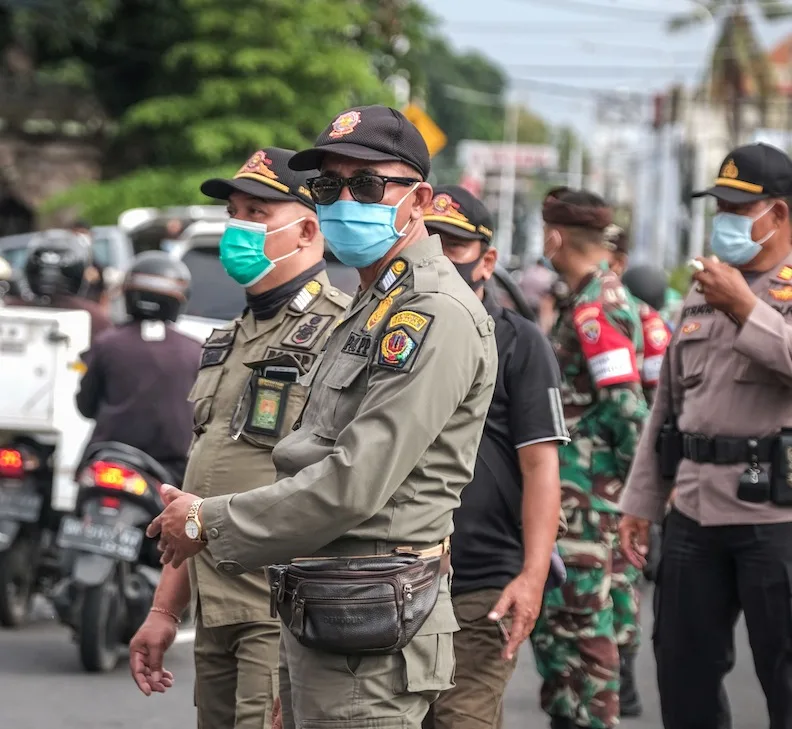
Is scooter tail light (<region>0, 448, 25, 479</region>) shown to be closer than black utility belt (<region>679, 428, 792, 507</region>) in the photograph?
No

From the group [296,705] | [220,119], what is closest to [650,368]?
[296,705]

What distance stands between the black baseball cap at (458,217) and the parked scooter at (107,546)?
2.94m

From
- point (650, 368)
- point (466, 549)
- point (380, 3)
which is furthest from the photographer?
point (380, 3)

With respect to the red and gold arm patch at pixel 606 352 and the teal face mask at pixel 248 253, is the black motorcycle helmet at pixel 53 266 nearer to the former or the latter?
the red and gold arm patch at pixel 606 352

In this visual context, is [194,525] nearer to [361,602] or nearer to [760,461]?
[361,602]

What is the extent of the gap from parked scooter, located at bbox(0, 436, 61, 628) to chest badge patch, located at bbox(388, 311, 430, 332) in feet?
17.1

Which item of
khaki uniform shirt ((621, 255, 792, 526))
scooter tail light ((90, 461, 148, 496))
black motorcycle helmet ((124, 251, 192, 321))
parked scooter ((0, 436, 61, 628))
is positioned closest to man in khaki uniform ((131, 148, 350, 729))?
khaki uniform shirt ((621, 255, 792, 526))

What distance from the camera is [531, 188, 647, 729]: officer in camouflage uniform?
20.3ft

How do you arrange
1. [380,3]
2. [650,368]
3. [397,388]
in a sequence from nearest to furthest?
[397,388] < [650,368] < [380,3]

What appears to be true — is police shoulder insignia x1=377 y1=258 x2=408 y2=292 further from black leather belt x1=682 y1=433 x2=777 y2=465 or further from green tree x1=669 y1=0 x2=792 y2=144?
green tree x1=669 y1=0 x2=792 y2=144

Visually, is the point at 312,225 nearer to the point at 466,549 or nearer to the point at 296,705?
the point at 466,549

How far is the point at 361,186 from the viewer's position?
12.2 ft

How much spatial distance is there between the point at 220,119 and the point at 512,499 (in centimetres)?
2325

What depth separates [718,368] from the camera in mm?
5184
